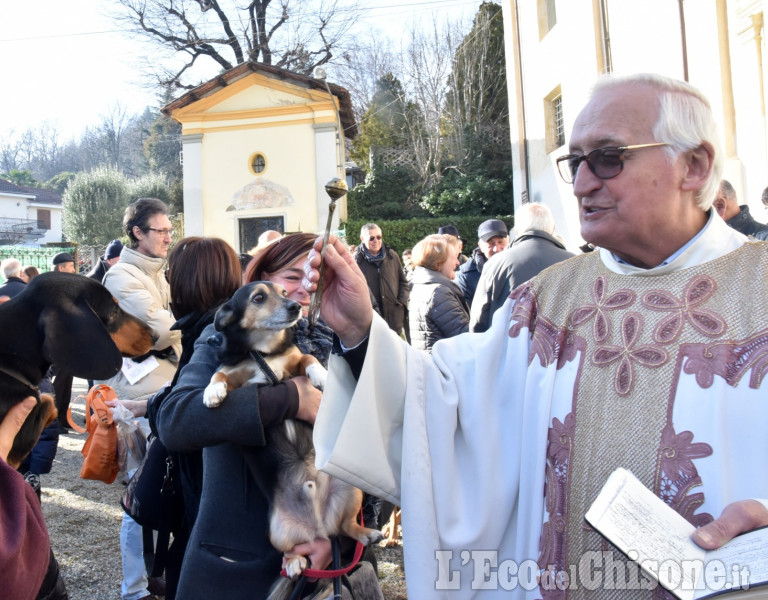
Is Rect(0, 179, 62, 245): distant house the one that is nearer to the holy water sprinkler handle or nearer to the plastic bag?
the plastic bag

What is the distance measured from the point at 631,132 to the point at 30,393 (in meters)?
2.60

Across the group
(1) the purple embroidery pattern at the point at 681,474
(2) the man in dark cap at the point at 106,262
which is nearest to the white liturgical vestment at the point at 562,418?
(1) the purple embroidery pattern at the point at 681,474

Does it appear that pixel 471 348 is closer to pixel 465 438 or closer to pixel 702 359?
pixel 465 438

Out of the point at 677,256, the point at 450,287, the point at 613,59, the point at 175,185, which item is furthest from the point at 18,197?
the point at 677,256

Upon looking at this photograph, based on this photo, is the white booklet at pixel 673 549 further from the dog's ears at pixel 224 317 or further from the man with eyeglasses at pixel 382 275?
the man with eyeglasses at pixel 382 275

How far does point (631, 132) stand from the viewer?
1.80 meters

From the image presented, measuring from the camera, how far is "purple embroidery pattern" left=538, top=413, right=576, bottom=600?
166 cm

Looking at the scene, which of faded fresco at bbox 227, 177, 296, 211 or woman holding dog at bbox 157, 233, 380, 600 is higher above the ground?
faded fresco at bbox 227, 177, 296, 211

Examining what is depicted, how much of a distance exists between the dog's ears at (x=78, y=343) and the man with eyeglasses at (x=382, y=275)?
5.39m

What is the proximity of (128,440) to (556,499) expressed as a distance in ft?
9.43

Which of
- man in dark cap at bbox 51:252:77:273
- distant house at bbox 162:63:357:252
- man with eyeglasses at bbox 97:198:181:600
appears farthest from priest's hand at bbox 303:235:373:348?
distant house at bbox 162:63:357:252

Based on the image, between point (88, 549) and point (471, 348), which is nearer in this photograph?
point (471, 348)

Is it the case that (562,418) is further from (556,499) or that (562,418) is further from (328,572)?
(328,572)

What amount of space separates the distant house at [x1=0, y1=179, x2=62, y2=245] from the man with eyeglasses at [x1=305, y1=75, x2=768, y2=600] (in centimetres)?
5589
